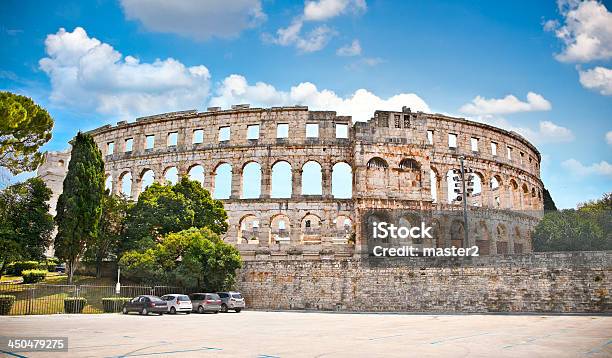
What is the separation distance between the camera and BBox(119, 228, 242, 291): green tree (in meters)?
27.0

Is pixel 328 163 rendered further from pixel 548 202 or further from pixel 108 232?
pixel 548 202

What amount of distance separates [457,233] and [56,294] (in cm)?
2937

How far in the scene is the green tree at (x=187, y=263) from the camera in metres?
27.0

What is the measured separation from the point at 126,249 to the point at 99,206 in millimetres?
3423

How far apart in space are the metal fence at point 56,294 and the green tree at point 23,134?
6.20 metres

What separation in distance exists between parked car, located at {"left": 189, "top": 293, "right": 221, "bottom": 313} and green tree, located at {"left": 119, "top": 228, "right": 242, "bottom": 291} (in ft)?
7.78

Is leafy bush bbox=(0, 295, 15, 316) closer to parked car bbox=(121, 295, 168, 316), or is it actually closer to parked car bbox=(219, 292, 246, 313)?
parked car bbox=(121, 295, 168, 316)

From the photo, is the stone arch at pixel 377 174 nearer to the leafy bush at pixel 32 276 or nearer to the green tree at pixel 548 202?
the leafy bush at pixel 32 276

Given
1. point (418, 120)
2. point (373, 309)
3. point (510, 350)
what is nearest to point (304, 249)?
point (373, 309)

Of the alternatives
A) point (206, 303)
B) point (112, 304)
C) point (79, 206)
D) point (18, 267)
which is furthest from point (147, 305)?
point (18, 267)

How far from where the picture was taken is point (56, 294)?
24312 mm

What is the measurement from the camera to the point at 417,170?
3794 cm

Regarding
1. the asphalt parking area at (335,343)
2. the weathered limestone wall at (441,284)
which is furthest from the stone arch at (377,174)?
the asphalt parking area at (335,343)

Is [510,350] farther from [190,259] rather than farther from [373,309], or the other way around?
[190,259]
